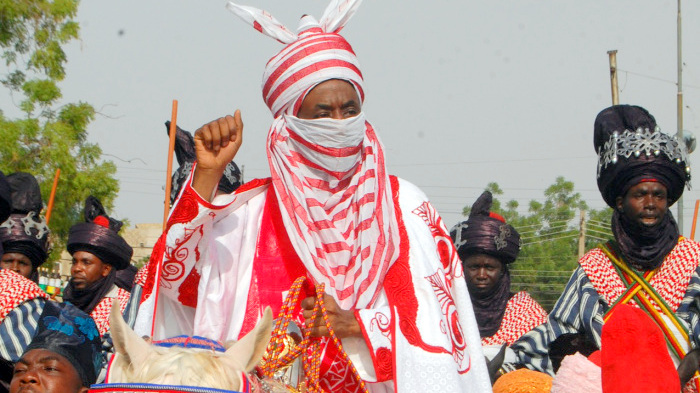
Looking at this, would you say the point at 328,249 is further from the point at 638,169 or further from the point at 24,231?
the point at 24,231

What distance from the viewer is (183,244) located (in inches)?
157

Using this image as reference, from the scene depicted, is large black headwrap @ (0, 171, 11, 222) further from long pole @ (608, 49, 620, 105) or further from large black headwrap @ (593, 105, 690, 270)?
long pole @ (608, 49, 620, 105)

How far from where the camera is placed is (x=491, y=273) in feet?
29.4

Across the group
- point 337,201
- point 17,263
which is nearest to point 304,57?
point 337,201

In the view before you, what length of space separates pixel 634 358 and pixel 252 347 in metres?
1.23

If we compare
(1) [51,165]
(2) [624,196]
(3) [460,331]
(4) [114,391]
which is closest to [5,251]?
(2) [624,196]

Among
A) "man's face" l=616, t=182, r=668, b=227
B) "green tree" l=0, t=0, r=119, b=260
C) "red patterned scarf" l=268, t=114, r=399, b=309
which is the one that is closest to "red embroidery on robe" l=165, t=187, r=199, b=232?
"red patterned scarf" l=268, t=114, r=399, b=309

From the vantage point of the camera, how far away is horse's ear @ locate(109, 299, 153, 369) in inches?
111

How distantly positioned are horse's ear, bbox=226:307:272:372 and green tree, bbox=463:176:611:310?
116 ft

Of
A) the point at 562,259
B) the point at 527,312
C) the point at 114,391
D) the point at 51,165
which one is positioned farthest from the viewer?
the point at 562,259

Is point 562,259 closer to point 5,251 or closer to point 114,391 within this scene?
point 5,251

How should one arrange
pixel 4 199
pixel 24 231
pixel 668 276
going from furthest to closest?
pixel 24 231
pixel 668 276
pixel 4 199

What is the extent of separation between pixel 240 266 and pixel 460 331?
0.90m

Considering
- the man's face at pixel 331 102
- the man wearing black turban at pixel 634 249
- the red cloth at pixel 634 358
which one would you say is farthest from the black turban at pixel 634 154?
the red cloth at pixel 634 358
